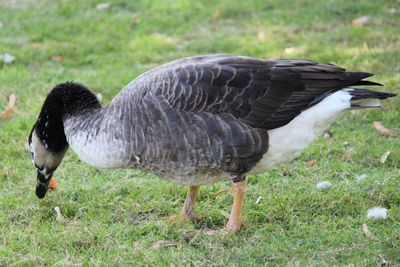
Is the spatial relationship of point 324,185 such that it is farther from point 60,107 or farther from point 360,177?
point 60,107

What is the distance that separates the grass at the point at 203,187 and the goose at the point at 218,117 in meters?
0.50

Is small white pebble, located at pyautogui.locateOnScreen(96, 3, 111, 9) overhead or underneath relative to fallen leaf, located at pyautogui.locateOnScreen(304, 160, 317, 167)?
overhead

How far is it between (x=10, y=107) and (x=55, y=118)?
2343 millimetres

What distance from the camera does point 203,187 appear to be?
17.2 feet

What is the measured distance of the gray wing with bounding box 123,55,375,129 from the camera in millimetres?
4129

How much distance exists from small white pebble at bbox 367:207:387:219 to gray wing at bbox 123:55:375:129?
995 mm

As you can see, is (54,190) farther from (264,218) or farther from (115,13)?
(115,13)

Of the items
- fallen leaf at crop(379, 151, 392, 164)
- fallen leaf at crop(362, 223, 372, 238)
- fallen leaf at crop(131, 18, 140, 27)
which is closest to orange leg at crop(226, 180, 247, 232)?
fallen leaf at crop(362, 223, 372, 238)

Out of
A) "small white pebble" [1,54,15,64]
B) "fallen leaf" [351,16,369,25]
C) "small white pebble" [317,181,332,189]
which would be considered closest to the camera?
"small white pebble" [317,181,332,189]

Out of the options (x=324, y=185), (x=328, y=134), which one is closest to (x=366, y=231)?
(x=324, y=185)

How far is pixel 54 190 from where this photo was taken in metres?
5.13

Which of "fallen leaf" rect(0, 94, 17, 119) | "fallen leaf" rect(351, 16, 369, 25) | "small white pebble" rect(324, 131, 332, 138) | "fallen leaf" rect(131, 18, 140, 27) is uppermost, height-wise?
"fallen leaf" rect(0, 94, 17, 119)

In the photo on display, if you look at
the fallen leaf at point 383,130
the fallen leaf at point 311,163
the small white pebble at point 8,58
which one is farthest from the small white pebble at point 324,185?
the small white pebble at point 8,58

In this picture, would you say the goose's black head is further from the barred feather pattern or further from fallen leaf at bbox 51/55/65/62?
fallen leaf at bbox 51/55/65/62
